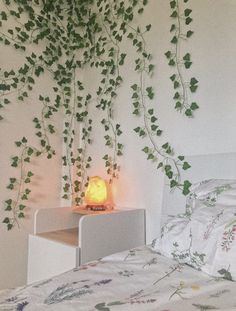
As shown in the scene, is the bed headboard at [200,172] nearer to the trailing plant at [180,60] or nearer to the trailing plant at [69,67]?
the trailing plant at [180,60]

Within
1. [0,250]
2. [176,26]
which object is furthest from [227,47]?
[0,250]

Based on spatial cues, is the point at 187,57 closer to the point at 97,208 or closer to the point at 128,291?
the point at 97,208

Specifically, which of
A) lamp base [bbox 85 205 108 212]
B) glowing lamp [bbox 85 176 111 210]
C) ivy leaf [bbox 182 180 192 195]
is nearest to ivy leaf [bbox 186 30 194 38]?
ivy leaf [bbox 182 180 192 195]

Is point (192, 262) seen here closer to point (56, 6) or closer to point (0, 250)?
point (0, 250)

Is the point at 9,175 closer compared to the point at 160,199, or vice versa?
the point at 160,199

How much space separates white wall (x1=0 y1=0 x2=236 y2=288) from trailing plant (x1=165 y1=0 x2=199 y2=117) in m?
0.03

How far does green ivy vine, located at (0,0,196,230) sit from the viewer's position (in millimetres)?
1980

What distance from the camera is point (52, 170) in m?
2.30

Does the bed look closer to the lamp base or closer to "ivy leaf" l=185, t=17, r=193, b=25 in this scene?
the lamp base

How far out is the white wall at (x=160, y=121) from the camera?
1564 millimetres

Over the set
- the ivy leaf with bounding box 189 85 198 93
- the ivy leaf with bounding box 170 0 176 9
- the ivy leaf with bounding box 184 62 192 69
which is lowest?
the ivy leaf with bounding box 189 85 198 93

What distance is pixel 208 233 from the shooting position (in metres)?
1.13

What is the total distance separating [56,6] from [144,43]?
81 centimetres

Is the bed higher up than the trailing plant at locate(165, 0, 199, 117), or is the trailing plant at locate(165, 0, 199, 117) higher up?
the trailing plant at locate(165, 0, 199, 117)
